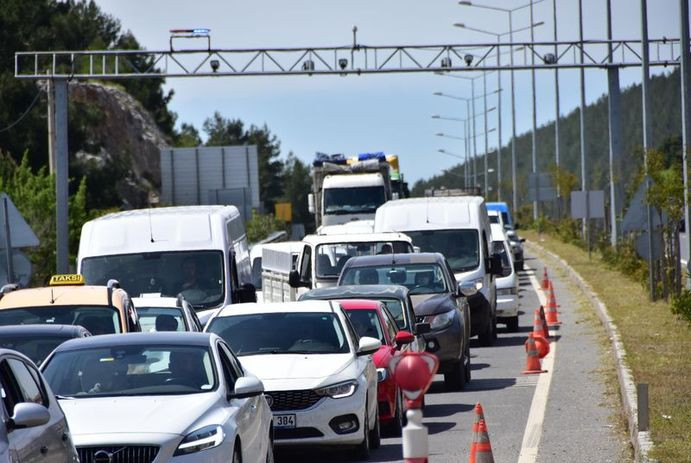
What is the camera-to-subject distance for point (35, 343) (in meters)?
13.9

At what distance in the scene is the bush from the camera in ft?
81.5

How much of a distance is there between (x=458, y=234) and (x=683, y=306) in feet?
16.9

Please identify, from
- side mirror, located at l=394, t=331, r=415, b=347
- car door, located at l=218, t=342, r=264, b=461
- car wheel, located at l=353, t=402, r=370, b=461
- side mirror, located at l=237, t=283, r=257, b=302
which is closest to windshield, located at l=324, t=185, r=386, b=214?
side mirror, located at l=237, t=283, r=257, b=302

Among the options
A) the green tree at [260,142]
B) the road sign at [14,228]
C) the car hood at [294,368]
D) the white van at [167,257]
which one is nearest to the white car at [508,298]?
the white van at [167,257]

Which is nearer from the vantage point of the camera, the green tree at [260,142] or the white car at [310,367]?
the white car at [310,367]

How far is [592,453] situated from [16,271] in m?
12.2

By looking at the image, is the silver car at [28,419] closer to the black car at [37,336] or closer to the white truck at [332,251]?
the black car at [37,336]

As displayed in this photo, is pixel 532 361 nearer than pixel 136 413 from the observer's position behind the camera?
No

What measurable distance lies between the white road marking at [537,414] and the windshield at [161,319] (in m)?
3.88

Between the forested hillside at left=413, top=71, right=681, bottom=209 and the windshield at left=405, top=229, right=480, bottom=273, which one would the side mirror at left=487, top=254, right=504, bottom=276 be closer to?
the windshield at left=405, top=229, right=480, bottom=273

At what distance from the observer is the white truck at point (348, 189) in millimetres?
47312

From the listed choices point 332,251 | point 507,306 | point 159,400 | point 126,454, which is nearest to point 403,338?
point 159,400

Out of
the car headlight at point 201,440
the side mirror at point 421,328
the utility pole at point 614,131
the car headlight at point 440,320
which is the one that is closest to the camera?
the car headlight at point 201,440

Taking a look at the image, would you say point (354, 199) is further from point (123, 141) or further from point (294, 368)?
point (123, 141)
